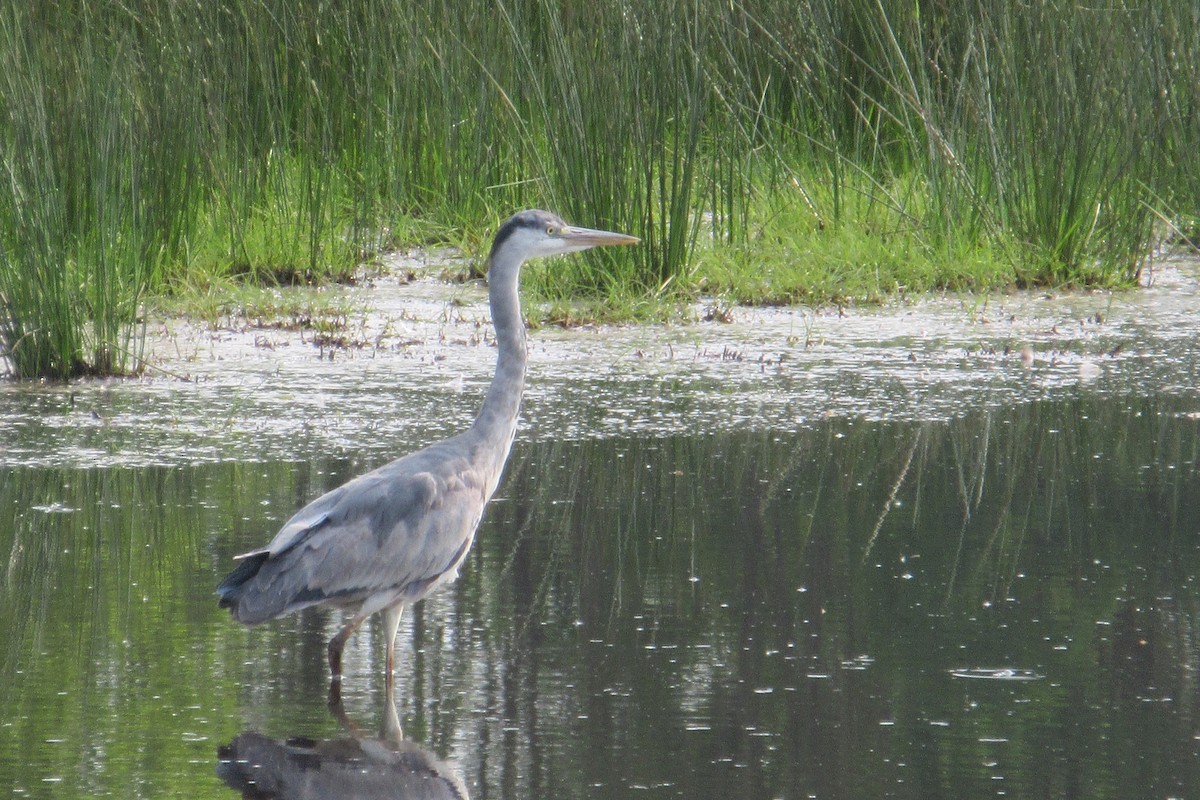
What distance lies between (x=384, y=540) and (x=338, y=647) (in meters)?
0.25

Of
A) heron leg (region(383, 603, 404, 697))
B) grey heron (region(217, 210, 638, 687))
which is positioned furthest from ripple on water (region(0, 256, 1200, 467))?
heron leg (region(383, 603, 404, 697))

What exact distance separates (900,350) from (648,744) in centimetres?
416

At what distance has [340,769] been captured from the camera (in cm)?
338

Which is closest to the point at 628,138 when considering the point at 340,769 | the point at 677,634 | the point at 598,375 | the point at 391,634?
the point at 598,375

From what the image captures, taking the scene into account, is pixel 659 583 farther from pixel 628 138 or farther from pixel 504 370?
pixel 628 138

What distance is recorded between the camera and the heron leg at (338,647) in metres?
3.91

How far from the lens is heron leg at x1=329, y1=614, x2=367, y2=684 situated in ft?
12.8

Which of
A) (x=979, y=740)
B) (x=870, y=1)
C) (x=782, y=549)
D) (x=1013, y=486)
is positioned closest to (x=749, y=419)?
(x=1013, y=486)

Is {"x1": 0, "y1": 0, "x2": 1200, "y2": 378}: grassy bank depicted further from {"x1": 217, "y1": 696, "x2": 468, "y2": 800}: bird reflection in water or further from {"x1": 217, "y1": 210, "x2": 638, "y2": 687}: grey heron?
{"x1": 217, "y1": 696, "x2": 468, "y2": 800}: bird reflection in water

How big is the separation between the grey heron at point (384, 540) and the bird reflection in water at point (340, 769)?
1.12ft

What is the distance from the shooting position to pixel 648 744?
134 inches

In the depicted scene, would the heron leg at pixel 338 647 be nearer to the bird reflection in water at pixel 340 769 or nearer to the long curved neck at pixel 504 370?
the bird reflection in water at pixel 340 769

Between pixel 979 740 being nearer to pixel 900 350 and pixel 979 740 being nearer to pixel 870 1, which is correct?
pixel 900 350

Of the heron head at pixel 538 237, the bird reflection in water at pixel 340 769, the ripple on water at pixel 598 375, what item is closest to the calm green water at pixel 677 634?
the bird reflection in water at pixel 340 769
